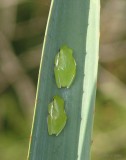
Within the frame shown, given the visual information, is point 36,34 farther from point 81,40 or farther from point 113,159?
point 81,40

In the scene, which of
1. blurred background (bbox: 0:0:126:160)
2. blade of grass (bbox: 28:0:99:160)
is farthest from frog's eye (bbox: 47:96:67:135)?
blurred background (bbox: 0:0:126:160)

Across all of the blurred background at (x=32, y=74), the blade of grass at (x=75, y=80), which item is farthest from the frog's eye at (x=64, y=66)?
the blurred background at (x=32, y=74)

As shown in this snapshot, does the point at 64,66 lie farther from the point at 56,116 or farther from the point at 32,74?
the point at 32,74

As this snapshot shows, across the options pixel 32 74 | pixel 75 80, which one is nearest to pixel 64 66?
pixel 75 80

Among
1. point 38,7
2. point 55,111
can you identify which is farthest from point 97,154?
point 55,111

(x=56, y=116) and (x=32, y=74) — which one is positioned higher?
(x=32, y=74)

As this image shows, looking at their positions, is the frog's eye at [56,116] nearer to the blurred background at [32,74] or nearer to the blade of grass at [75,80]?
the blade of grass at [75,80]
